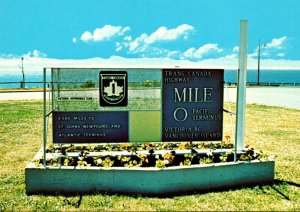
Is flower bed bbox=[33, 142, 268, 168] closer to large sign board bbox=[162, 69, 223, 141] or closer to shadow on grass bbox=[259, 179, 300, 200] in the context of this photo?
large sign board bbox=[162, 69, 223, 141]

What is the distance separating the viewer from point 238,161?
644cm

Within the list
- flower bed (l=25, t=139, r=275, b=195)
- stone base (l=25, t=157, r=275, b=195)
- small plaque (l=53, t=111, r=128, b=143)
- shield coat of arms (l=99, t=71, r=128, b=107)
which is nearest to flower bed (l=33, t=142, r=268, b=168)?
flower bed (l=25, t=139, r=275, b=195)

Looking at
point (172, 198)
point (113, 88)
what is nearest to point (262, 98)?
point (113, 88)

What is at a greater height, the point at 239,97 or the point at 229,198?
the point at 239,97

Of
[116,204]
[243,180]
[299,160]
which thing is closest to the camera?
[116,204]

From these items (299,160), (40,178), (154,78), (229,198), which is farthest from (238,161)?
(40,178)

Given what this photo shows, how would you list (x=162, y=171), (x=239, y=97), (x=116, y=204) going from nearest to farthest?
(x=116, y=204), (x=162, y=171), (x=239, y=97)

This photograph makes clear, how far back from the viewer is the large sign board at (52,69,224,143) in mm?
6289

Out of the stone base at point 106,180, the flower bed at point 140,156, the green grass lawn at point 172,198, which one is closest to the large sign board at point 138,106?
the flower bed at point 140,156

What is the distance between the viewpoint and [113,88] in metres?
6.36

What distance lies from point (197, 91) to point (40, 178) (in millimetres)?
3051

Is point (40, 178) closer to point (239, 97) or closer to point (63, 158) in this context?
point (63, 158)

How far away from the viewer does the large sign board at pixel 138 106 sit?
20.6ft

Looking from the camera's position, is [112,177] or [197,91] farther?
[197,91]
